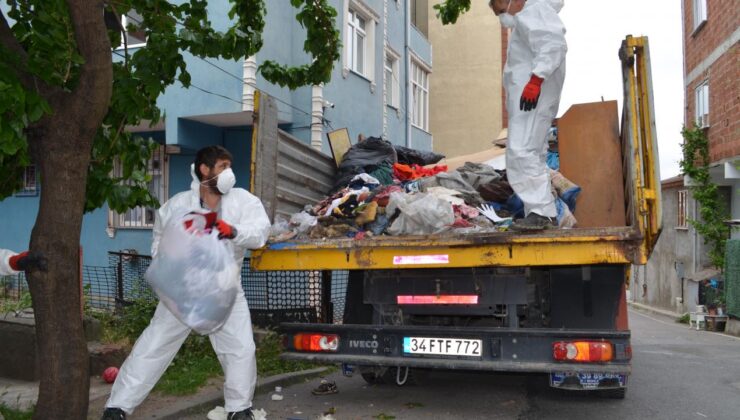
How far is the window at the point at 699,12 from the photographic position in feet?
56.9

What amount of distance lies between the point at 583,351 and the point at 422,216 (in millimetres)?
1424

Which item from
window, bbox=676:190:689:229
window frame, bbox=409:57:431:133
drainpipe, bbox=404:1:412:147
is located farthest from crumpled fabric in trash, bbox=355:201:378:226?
window, bbox=676:190:689:229

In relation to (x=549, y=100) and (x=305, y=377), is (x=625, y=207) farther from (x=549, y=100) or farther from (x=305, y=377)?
(x=305, y=377)

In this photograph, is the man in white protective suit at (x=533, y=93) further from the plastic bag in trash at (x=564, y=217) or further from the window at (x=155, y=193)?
the window at (x=155, y=193)

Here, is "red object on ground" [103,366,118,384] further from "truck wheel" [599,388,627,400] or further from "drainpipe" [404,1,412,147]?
"drainpipe" [404,1,412,147]

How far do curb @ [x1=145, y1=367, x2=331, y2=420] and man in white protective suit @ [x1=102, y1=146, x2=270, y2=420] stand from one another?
600 mm

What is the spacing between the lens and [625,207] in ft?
17.1

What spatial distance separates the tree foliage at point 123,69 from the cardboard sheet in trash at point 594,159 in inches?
91.9

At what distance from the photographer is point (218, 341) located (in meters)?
4.34

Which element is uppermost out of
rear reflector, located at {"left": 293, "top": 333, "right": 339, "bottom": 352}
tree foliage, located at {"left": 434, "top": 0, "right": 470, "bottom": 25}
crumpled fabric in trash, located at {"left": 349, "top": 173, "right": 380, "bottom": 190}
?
tree foliage, located at {"left": 434, "top": 0, "right": 470, "bottom": 25}

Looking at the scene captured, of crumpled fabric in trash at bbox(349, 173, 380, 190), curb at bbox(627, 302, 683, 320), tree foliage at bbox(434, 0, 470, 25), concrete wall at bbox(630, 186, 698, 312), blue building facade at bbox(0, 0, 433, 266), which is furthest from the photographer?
curb at bbox(627, 302, 683, 320)

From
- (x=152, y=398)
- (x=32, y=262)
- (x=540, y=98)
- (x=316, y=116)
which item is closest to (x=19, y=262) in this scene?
(x=32, y=262)

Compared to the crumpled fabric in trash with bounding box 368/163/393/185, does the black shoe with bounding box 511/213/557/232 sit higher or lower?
lower

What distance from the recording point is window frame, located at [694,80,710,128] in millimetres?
17469
